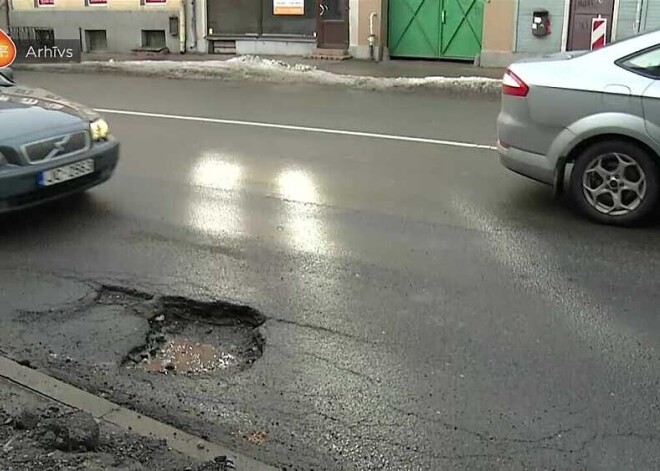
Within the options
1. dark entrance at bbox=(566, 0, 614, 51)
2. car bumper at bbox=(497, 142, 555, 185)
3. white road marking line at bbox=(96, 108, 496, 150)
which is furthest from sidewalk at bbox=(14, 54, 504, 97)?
car bumper at bbox=(497, 142, 555, 185)

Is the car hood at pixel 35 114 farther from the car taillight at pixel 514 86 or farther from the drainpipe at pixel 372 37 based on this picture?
the drainpipe at pixel 372 37

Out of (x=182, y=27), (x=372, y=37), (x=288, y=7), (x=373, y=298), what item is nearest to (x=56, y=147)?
(x=373, y=298)

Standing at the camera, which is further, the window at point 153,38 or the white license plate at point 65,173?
the window at point 153,38

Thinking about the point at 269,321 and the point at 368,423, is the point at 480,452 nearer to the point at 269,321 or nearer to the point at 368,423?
the point at 368,423

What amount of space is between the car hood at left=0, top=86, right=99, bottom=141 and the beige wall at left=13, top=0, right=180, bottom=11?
15.9m

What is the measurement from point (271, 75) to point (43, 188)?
11563mm

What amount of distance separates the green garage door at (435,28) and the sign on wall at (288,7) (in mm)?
2481

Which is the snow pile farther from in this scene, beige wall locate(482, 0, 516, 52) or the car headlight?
the car headlight

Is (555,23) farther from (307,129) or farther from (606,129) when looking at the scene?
(606,129)

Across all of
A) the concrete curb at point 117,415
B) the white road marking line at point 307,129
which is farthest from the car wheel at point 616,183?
the concrete curb at point 117,415

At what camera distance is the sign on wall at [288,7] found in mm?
21094

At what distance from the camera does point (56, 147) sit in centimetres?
659

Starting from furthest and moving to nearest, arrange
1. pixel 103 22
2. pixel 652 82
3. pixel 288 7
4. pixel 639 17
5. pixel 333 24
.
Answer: pixel 103 22 → pixel 288 7 → pixel 333 24 → pixel 639 17 → pixel 652 82

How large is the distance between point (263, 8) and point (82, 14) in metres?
5.97
